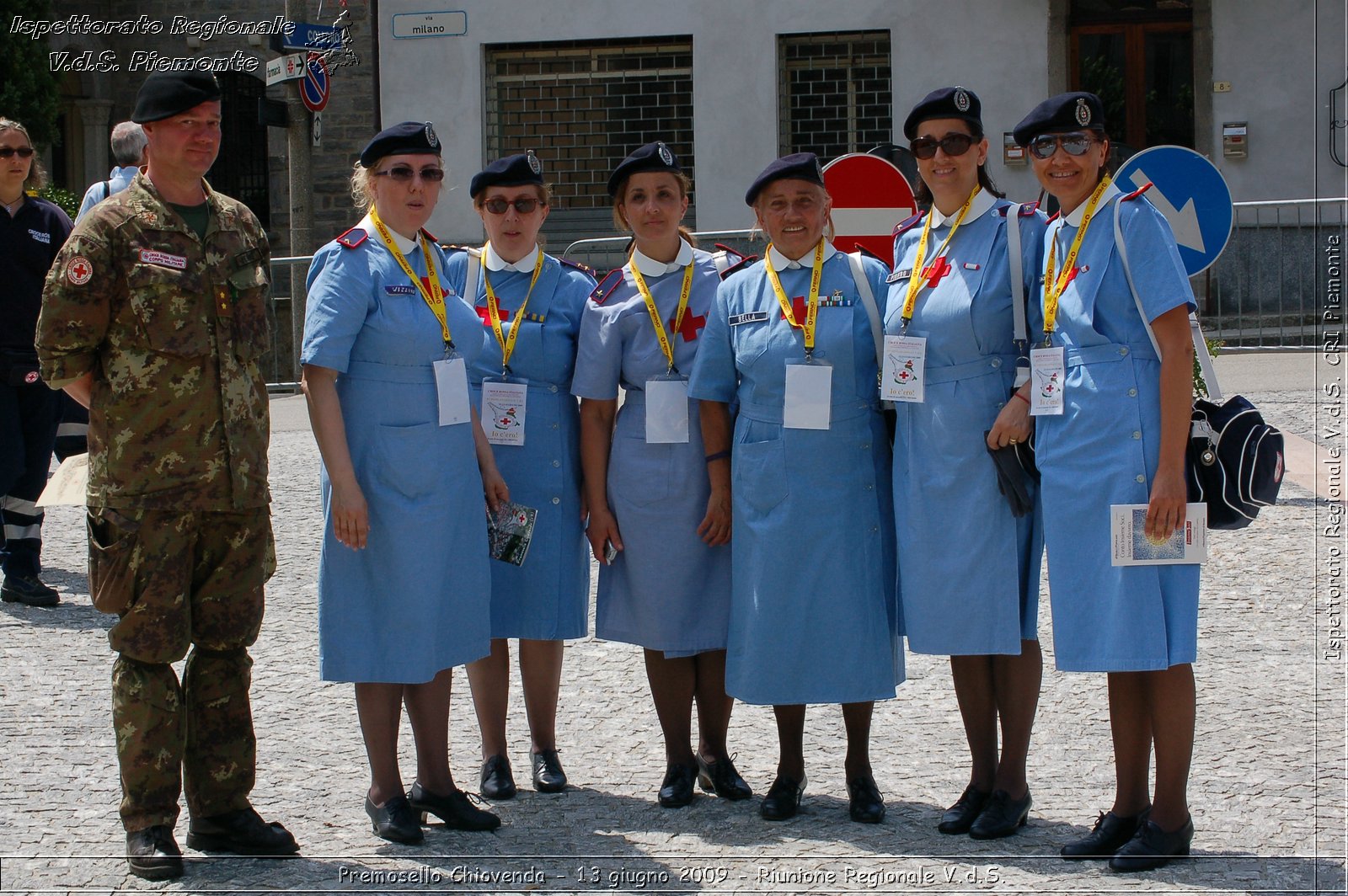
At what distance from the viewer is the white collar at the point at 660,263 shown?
17.9 feet

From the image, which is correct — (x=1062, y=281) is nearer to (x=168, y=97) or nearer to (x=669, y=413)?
(x=669, y=413)

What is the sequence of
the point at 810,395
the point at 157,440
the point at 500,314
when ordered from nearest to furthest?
the point at 157,440, the point at 810,395, the point at 500,314

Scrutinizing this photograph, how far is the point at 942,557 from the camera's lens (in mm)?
4934

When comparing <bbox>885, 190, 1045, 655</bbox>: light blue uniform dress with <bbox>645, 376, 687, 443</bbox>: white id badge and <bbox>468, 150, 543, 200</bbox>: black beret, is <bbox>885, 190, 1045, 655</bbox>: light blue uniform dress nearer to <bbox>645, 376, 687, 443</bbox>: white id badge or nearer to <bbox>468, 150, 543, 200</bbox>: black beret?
<bbox>645, 376, 687, 443</bbox>: white id badge

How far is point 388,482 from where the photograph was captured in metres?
4.87

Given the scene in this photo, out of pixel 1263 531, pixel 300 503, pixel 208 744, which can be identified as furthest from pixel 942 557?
pixel 300 503

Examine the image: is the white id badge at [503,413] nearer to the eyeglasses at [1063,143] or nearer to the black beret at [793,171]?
the black beret at [793,171]

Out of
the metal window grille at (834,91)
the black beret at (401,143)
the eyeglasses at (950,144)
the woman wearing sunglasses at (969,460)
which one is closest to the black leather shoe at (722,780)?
the woman wearing sunglasses at (969,460)

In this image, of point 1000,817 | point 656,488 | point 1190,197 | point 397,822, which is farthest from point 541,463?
point 1190,197

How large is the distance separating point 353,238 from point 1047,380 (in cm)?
218

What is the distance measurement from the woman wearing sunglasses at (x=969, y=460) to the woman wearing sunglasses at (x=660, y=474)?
0.72m

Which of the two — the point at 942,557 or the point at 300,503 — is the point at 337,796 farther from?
the point at 300,503

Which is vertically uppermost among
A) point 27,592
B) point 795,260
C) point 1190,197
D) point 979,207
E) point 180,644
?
point 1190,197

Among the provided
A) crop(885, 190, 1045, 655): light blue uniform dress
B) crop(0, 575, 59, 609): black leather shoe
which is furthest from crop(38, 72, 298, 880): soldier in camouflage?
crop(0, 575, 59, 609): black leather shoe
